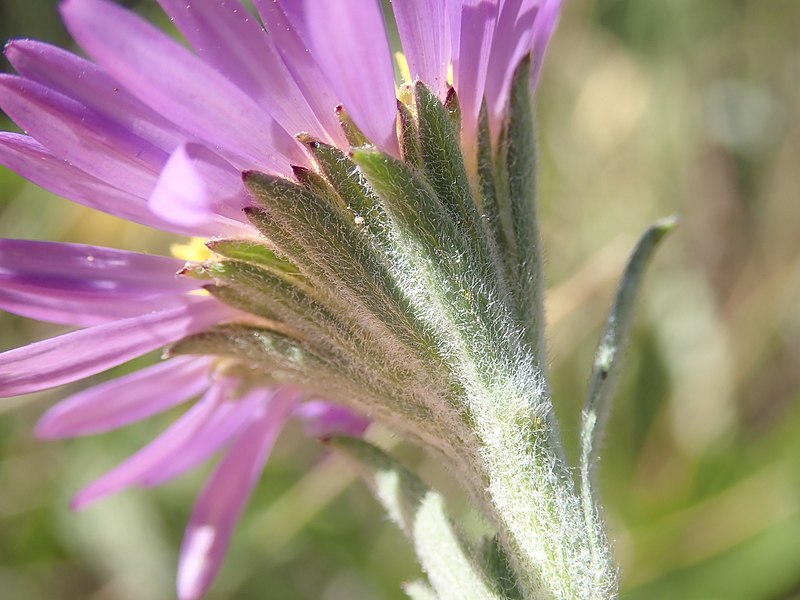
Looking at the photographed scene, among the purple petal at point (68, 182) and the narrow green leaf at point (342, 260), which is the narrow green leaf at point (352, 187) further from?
the purple petal at point (68, 182)

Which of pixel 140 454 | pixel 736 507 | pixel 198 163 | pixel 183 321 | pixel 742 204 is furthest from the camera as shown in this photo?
pixel 742 204

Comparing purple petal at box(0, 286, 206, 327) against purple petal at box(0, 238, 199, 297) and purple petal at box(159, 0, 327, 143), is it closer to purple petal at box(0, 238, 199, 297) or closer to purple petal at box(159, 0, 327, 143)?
purple petal at box(0, 238, 199, 297)

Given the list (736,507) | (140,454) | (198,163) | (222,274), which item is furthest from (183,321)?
(736,507)

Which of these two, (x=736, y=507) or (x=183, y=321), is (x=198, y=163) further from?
(x=736, y=507)

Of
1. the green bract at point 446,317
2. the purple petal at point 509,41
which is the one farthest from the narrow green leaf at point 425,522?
A: the purple petal at point 509,41

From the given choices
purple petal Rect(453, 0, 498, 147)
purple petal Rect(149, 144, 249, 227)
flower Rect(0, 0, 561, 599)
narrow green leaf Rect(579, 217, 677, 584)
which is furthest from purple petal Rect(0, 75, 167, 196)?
narrow green leaf Rect(579, 217, 677, 584)

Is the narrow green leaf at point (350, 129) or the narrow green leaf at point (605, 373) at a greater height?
the narrow green leaf at point (350, 129)
